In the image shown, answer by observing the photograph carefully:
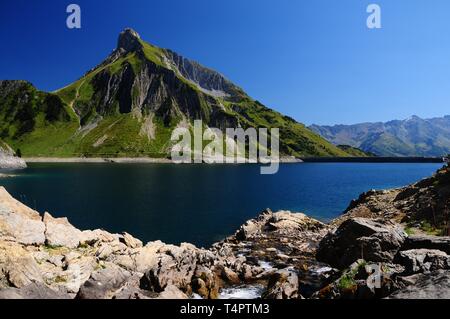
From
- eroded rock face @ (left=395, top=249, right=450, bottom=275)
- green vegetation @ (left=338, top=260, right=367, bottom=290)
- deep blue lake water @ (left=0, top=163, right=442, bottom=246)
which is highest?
eroded rock face @ (left=395, top=249, right=450, bottom=275)

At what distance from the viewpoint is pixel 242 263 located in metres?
33.4

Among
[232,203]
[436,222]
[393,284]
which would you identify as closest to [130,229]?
[232,203]

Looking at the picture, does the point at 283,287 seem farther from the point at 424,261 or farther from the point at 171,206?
the point at 171,206

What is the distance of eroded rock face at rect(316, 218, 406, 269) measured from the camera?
2623 cm

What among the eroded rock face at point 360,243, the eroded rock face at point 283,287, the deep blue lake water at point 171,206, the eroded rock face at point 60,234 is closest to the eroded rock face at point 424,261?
the eroded rock face at point 360,243

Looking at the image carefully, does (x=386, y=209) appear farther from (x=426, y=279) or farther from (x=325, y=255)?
(x=426, y=279)

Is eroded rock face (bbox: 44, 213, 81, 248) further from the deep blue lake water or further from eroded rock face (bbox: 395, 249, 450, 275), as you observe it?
eroded rock face (bbox: 395, 249, 450, 275)

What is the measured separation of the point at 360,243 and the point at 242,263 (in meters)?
11.1

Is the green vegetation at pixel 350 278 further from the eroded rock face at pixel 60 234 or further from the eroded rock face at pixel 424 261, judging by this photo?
the eroded rock face at pixel 60 234

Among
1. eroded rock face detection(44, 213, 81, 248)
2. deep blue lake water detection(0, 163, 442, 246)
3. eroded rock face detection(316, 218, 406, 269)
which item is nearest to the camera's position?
eroded rock face detection(316, 218, 406, 269)

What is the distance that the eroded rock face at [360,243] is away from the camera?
2623cm

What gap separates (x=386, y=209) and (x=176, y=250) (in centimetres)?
3101

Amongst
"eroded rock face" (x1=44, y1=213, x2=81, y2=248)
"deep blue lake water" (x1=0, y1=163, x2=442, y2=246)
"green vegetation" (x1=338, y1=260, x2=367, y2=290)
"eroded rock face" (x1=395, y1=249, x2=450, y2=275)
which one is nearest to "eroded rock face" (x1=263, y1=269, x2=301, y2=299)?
"green vegetation" (x1=338, y1=260, x2=367, y2=290)

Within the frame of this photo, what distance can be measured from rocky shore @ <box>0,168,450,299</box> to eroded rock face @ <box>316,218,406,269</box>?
0.25ft
